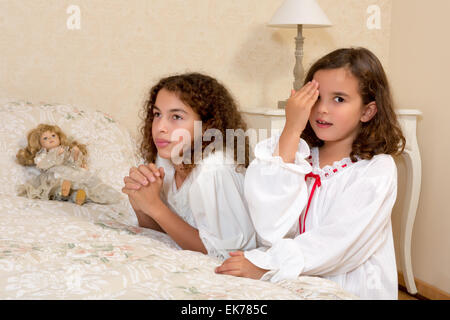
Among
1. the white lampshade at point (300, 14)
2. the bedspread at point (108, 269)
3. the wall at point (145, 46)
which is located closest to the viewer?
the bedspread at point (108, 269)

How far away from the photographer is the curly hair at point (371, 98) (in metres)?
1.18

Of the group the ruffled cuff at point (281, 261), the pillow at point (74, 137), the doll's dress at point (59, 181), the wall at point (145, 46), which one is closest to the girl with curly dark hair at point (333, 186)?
the ruffled cuff at point (281, 261)

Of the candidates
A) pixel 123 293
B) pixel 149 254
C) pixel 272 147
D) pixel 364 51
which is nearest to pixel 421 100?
pixel 364 51

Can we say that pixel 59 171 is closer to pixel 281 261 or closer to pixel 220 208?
pixel 220 208

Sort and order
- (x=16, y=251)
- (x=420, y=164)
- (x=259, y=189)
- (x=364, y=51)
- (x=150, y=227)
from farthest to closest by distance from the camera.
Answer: (x=420, y=164) < (x=150, y=227) < (x=364, y=51) < (x=259, y=189) < (x=16, y=251)

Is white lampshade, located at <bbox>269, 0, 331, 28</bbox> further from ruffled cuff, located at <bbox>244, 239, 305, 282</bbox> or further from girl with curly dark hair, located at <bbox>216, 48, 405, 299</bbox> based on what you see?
ruffled cuff, located at <bbox>244, 239, 305, 282</bbox>

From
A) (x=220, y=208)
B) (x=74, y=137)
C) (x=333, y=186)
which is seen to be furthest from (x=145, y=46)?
(x=333, y=186)

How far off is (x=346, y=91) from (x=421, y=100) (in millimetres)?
1176

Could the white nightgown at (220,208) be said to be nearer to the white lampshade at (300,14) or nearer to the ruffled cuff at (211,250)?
the ruffled cuff at (211,250)

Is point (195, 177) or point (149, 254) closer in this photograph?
point (149, 254)

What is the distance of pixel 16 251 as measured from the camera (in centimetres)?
101

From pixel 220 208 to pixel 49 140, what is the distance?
32.2 inches

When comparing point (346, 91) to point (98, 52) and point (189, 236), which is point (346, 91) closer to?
point (189, 236)

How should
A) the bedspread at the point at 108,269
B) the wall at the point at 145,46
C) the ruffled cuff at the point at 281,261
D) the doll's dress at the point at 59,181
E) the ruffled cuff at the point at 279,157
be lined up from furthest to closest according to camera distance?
the wall at the point at 145,46
the doll's dress at the point at 59,181
the ruffled cuff at the point at 279,157
the ruffled cuff at the point at 281,261
the bedspread at the point at 108,269
